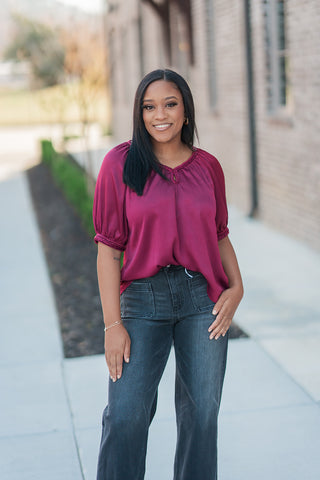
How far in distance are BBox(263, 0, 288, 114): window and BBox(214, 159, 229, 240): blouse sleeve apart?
6180 mm

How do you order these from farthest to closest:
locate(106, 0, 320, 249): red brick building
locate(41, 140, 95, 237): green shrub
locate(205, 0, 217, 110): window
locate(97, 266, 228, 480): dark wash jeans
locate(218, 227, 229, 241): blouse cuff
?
locate(205, 0, 217, 110): window < locate(41, 140, 95, 237): green shrub < locate(106, 0, 320, 249): red brick building < locate(218, 227, 229, 241): blouse cuff < locate(97, 266, 228, 480): dark wash jeans

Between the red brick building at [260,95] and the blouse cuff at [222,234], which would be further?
the red brick building at [260,95]

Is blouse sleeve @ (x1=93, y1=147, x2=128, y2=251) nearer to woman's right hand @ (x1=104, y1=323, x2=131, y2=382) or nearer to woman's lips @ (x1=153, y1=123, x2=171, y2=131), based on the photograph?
woman's lips @ (x1=153, y1=123, x2=171, y2=131)

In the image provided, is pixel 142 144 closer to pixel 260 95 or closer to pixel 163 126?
pixel 163 126

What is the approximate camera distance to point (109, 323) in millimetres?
2562

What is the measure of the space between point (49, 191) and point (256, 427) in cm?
1083

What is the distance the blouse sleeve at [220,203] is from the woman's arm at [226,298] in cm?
4

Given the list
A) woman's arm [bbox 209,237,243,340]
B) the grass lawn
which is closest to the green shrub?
woman's arm [bbox 209,237,243,340]

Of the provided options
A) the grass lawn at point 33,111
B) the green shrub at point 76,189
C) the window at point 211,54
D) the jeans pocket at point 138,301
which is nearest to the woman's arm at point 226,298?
the jeans pocket at point 138,301

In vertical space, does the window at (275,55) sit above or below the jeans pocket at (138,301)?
above

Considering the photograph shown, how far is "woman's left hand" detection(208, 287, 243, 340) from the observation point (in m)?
2.58

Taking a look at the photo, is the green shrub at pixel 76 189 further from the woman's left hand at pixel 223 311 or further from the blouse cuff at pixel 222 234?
the woman's left hand at pixel 223 311

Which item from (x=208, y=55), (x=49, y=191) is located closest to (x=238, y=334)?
(x=208, y=55)

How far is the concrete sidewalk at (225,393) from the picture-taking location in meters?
3.55
